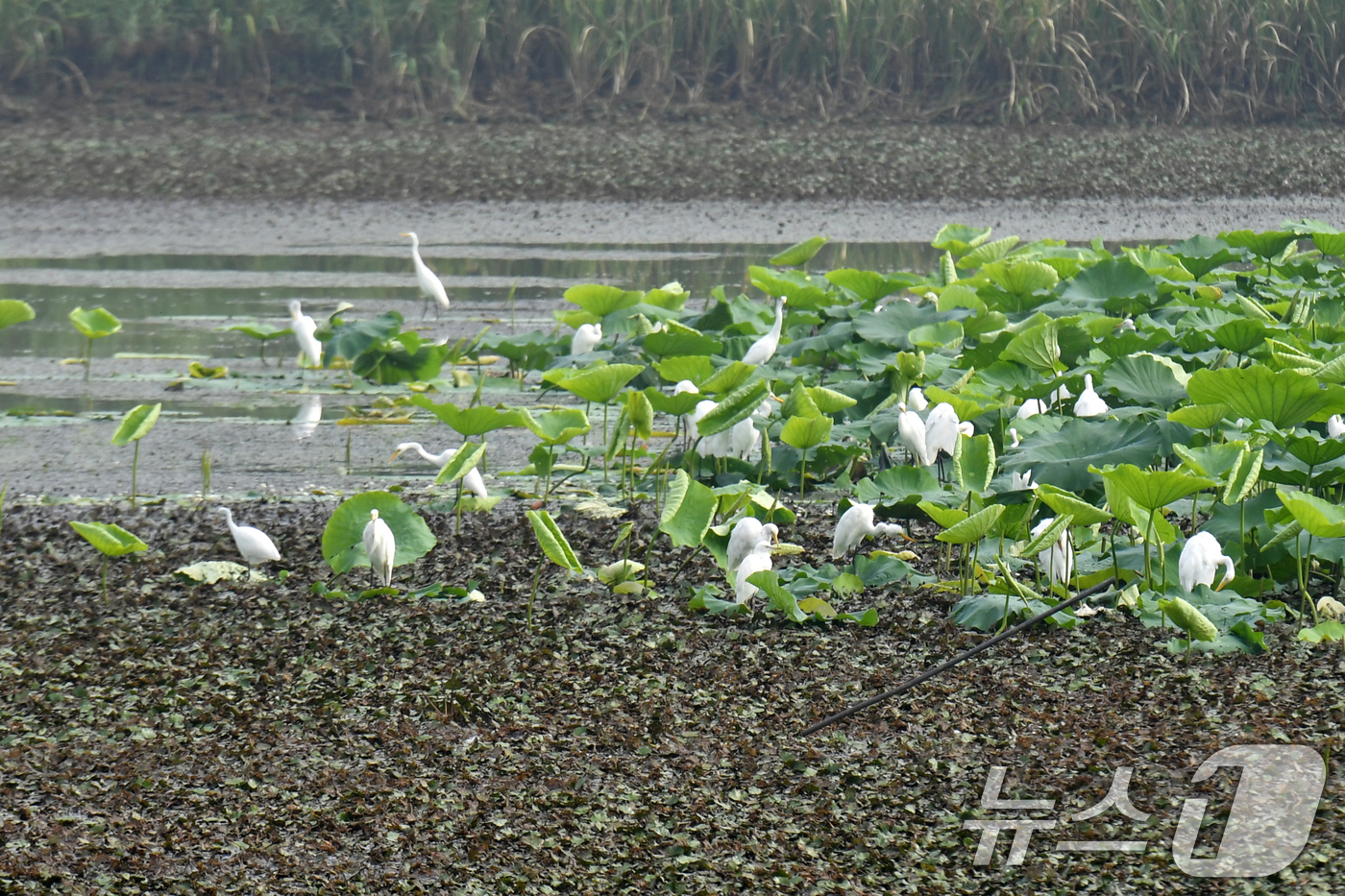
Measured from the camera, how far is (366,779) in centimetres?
279

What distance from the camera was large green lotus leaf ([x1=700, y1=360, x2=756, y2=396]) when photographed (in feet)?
13.8

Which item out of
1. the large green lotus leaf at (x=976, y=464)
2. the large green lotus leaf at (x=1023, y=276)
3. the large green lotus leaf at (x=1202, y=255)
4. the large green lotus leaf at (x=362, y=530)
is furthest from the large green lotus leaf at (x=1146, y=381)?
the large green lotus leaf at (x=1202, y=255)

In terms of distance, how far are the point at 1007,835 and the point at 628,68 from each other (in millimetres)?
12999

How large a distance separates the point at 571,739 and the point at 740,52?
12471 millimetres

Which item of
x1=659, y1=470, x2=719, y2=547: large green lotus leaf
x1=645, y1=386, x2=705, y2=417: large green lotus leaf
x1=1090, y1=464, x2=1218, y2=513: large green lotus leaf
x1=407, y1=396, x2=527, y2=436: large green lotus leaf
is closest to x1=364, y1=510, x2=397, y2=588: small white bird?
x1=407, y1=396, x2=527, y2=436: large green lotus leaf

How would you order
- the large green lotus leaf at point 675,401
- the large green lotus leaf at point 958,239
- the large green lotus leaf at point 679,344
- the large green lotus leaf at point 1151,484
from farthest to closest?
the large green lotus leaf at point 958,239 → the large green lotus leaf at point 679,344 → the large green lotus leaf at point 675,401 → the large green lotus leaf at point 1151,484

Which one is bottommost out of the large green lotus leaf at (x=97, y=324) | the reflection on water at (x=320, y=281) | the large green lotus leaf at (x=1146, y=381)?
the reflection on water at (x=320, y=281)

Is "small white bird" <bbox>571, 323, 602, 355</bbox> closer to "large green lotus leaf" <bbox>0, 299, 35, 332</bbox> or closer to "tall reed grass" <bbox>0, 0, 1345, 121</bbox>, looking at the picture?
"large green lotus leaf" <bbox>0, 299, 35, 332</bbox>

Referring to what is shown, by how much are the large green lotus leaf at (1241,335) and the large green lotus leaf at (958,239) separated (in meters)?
2.45

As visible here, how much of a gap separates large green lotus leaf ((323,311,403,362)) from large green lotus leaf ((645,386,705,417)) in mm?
2320

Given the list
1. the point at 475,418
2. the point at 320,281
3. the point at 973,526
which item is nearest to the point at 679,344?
the point at 475,418

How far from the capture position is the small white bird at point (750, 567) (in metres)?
3.42

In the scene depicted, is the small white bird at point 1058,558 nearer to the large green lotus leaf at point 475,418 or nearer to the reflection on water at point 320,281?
the large green lotus leaf at point 475,418

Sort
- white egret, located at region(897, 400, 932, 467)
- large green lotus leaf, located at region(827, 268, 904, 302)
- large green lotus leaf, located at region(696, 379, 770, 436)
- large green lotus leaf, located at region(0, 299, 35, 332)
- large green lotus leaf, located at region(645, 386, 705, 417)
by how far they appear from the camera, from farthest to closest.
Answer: large green lotus leaf, located at region(827, 268, 904, 302) < large green lotus leaf, located at region(0, 299, 35, 332) < large green lotus leaf, located at region(645, 386, 705, 417) < white egret, located at region(897, 400, 932, 467) < large green lotus leaf, located at region(696, 379, 770, 436)
